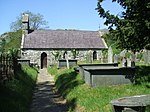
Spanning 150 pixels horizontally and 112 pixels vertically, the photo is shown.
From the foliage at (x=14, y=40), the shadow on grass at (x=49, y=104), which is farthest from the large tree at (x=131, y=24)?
the foliage at (x=14, y=40)

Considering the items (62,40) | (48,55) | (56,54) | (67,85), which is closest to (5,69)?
(67,85)

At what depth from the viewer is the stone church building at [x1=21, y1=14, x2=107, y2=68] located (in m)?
46.1

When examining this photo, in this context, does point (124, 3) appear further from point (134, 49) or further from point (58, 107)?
point (58, 107)

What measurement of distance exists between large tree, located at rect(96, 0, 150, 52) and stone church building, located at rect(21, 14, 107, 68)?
3367cm

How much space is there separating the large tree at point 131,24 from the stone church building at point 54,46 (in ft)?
110

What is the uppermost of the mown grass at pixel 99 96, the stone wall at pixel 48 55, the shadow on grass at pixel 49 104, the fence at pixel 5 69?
the stone wall at pixel 48 55

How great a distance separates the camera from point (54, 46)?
4662 centimetres

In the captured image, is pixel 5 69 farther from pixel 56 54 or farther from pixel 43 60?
pixel 43 60

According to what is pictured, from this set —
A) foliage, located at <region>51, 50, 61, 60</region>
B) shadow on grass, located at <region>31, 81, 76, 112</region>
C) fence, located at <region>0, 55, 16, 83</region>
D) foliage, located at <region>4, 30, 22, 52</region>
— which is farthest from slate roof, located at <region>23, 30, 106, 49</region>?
shadow on grass, located at <region>31, 81, 76, 112</region>

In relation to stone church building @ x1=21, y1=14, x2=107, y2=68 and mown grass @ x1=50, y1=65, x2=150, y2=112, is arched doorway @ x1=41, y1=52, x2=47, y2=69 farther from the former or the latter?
mown grass @ x1=50, y1=65, x2=150, y2=112

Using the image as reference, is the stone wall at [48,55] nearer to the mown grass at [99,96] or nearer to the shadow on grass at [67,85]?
the shadow on grass at [67,85]

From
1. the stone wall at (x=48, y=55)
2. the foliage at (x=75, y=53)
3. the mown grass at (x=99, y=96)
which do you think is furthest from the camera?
the foliage at (x=75, y=53)

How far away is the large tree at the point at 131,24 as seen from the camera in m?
10.9

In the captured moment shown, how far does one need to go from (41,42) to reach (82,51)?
704cm
